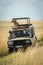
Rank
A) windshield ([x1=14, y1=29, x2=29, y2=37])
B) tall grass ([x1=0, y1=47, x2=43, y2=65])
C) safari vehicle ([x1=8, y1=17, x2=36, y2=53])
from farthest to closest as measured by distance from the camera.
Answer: windshield ([x1=14, y1=29, x2=29, y2=37]) → safari vehicle ([x1=8, y1=17, x2=36, y2=53]) → tall grass ([x1=0, y1=47, x2=43, y2=65])

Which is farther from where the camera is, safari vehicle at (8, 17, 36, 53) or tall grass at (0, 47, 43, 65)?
safari vehicle at (8, 17, 36, 53)

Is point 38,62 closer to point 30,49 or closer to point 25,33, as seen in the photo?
point 30,49

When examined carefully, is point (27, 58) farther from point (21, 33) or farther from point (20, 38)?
point (21, 33)

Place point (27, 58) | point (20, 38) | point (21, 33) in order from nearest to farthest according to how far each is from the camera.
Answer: point (27, 58), point (20, 38), point (21, 33)

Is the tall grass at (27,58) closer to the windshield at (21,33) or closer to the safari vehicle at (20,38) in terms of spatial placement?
the safari vehicle at (20,38)

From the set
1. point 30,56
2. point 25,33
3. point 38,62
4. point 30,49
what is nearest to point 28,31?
point 25,33

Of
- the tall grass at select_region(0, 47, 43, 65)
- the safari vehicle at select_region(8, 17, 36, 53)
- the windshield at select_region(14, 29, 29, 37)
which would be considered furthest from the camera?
the windshield at select_region(14, 29, 29, 37)

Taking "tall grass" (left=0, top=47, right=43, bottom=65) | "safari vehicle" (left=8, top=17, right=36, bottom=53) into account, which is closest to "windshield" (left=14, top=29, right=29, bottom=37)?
"safari vehicle" (left=8, top=17, right=36, bottom=53)

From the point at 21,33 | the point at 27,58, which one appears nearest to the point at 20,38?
the point at 21,33

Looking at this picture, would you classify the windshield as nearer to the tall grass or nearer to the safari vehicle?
the safari vehicle

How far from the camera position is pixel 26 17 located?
480 inches

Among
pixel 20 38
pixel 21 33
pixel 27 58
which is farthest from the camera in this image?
pixel 21 33

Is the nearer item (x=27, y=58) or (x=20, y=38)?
(x=27, y=58)

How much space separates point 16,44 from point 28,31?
29.3 inches
